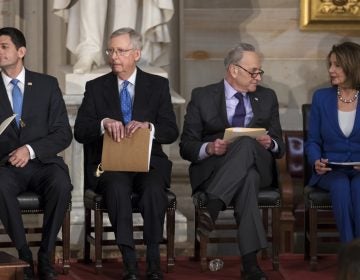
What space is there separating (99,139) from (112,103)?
229 millimetres

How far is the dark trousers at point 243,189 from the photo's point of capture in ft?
15.0

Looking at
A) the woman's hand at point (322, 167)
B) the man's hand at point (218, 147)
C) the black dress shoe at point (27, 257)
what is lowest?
the black dress shoe at point (27, 257)

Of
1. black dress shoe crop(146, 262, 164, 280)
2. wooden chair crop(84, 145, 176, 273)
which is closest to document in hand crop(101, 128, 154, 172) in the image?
wooden chair crop(84, 145, 176, 273)

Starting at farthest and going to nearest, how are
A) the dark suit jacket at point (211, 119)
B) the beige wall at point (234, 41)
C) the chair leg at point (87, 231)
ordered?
the beige wall at point (234, 41) < the chair leg at point (87, 231) < the dark suit jacket at point (211, 119)

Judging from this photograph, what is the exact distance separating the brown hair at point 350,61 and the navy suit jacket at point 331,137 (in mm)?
146

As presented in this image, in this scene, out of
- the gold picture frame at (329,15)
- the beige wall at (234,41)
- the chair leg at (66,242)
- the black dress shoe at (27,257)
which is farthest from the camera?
the gold picture frame at (329,15)

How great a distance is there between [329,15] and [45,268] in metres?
3.88

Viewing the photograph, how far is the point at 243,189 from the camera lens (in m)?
4.61

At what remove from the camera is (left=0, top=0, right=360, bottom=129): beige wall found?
23.5ft

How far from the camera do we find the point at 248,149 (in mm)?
4645

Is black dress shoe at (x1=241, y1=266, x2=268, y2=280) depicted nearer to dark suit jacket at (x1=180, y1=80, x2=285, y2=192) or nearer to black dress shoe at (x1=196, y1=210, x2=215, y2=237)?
black dress shoe at (x1=196, y1=210, x2=215, y2=237)

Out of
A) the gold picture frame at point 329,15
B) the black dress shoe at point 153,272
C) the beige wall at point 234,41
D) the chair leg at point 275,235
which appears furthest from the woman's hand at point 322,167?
the gold picture frame at point 329,15

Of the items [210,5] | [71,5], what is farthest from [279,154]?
[210,5]

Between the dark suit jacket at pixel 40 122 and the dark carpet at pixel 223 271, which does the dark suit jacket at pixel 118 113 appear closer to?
the dark suit jacket at pixel 40 122
